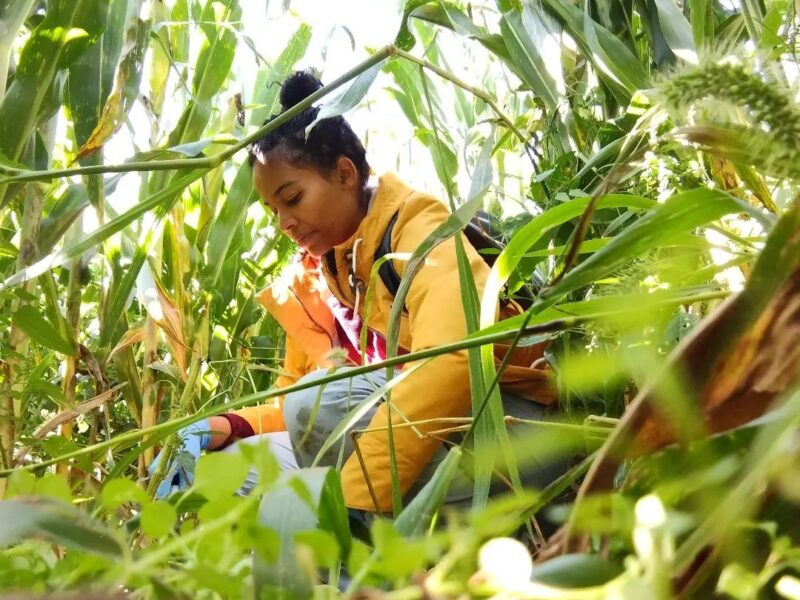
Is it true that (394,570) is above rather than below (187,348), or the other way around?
above

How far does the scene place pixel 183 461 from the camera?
784mm

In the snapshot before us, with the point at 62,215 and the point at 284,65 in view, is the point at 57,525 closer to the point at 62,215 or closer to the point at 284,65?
the point at 62,215

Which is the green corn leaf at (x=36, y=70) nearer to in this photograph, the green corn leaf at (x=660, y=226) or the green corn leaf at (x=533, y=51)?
the green corn leaf at (x=533, y=51)

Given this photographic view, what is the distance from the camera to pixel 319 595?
14cm

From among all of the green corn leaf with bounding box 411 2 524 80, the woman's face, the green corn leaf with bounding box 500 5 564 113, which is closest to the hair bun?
the woman's face

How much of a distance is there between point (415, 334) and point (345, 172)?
1.30 ft

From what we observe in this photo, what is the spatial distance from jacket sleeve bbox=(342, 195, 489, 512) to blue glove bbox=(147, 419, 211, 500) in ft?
0.58

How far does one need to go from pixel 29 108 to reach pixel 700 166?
0.64m

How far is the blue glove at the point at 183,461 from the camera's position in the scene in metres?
0.80

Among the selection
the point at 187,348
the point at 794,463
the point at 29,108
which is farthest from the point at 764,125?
the point at 187,348

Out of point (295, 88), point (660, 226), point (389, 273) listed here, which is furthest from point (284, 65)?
point (660, 226)

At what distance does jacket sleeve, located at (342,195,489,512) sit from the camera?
2.56 feet

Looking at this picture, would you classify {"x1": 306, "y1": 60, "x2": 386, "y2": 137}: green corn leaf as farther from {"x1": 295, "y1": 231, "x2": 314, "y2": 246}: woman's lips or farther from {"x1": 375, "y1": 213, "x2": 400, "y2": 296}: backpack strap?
{"x1": 295, "y1": 231, "x2": 314, "y2": 246}: woman's lips

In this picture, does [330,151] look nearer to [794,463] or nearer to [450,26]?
[450,26]
